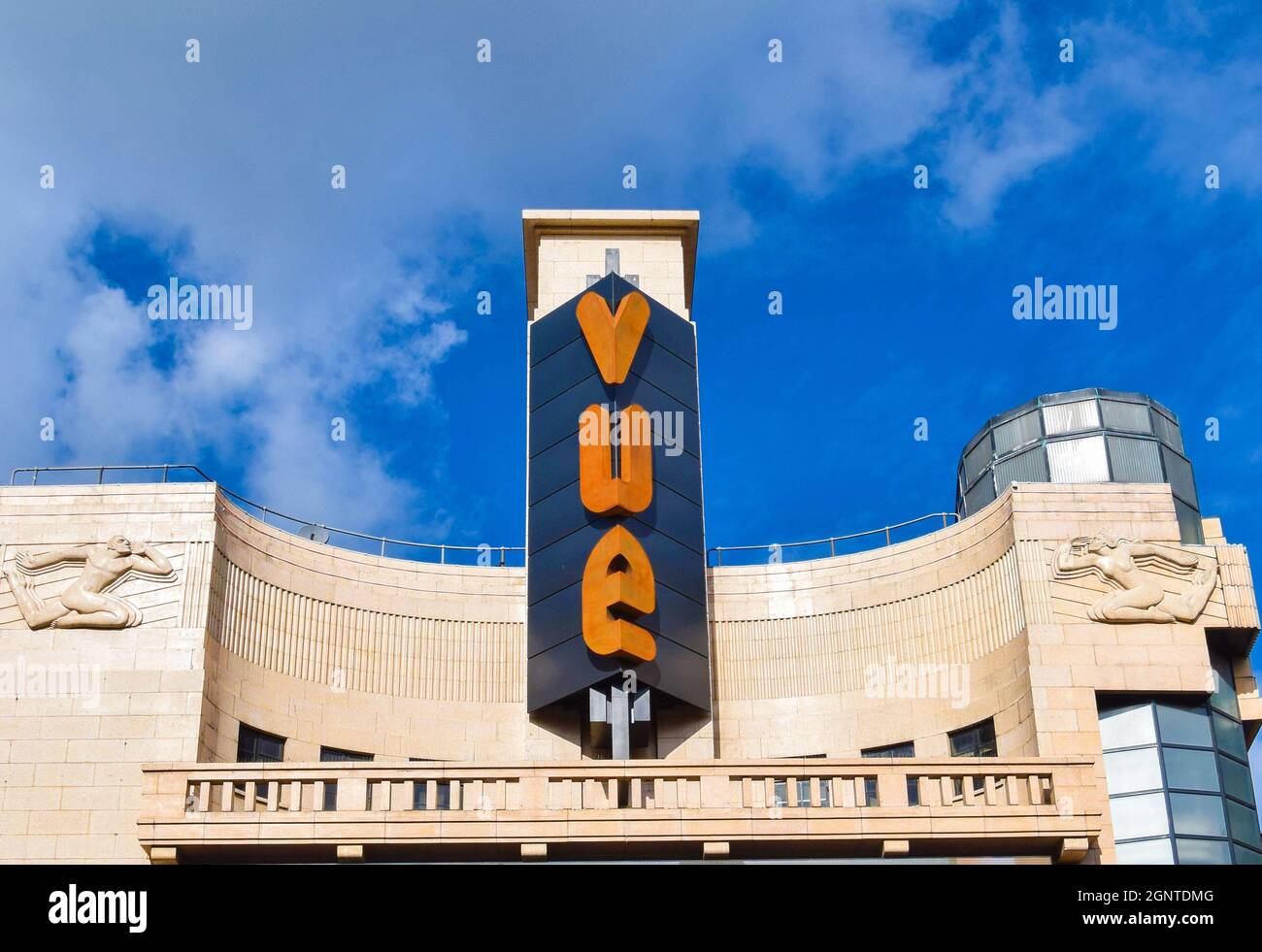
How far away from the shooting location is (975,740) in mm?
42938

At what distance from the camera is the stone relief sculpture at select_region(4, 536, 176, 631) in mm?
40219

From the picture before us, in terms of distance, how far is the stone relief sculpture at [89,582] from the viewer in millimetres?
40219

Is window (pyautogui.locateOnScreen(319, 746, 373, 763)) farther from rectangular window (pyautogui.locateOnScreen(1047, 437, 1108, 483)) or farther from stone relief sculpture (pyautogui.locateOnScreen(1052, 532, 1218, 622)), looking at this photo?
rectangular window (pyautogui.locateOnScreen(1047, 437, 1108, 483))

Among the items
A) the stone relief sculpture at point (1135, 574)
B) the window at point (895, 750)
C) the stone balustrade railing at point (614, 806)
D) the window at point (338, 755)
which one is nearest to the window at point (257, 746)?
the window at point (338, 755)

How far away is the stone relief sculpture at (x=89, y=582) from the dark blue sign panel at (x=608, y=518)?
10529 millimetres

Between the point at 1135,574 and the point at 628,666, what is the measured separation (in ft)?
44.7

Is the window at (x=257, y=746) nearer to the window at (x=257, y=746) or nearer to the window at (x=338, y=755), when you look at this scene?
the window at (x=257, y=746)

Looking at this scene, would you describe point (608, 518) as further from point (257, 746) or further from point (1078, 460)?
point (1078, 460)

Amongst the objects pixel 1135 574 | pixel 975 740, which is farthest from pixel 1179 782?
Answer: pixel 975 740

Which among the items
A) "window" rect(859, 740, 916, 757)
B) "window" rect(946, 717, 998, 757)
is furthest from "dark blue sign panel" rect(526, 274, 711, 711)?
"window" rect(946, 717, 998, 757)

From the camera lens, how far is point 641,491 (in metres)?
45.2

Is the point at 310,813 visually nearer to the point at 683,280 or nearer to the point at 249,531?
the point at 249,531

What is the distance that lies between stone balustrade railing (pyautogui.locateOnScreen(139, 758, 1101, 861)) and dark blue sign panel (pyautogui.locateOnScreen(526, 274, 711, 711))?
780cm
